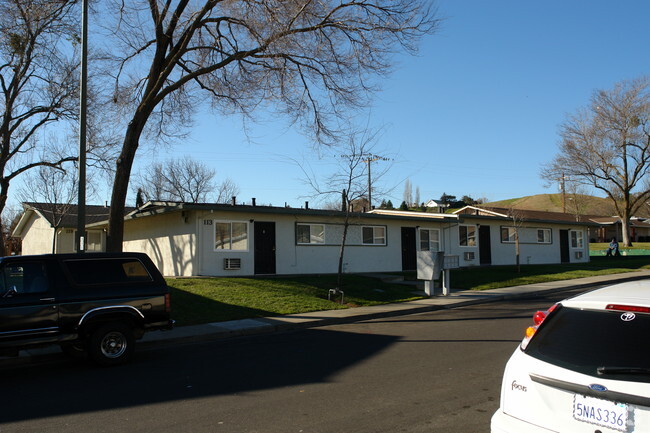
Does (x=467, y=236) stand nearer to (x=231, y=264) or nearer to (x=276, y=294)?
(x=231, y=264)

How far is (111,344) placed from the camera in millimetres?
8570

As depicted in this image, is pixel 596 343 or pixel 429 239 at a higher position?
pixel 429 239

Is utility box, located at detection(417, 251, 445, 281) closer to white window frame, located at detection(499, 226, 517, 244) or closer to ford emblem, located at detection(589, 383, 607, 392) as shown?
ford emblem, located at detection(589, 383, 607, 392)

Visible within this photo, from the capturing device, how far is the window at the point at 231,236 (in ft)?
67.7

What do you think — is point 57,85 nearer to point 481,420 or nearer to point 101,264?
point 101,264

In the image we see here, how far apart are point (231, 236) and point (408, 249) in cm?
991

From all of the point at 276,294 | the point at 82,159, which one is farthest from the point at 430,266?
the point at 82,159

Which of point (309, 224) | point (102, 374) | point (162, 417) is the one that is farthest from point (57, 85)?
point (162, 417)

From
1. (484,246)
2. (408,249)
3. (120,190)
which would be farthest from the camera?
(484,246)

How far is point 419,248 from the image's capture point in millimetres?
27094

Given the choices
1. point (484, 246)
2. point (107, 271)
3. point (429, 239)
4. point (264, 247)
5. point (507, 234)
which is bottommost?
point (107, 271)

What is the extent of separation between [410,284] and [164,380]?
14.9 m

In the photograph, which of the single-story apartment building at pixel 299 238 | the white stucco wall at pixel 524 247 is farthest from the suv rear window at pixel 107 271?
the white stucco wall at pixel 524 247

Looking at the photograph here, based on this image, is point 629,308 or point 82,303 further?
point 82,303
